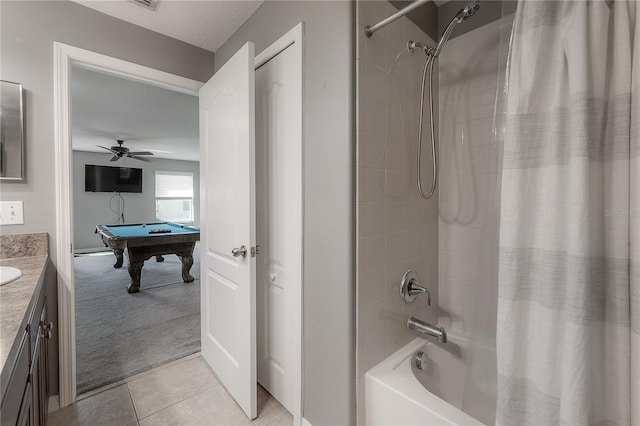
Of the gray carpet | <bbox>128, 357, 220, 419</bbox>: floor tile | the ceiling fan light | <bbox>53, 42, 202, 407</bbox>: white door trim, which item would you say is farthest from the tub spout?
the ceiling fan light

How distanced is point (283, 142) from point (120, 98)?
3.01m

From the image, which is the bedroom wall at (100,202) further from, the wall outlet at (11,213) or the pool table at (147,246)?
the wall outlet at (11,213)

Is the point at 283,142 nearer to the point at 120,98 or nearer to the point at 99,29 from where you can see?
the point at 99,29

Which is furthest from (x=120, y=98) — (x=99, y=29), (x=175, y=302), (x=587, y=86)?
(x=587, y=86)

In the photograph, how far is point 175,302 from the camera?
3387mm

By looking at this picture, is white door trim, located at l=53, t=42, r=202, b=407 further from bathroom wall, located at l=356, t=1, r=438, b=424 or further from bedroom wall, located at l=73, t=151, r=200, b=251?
bedroom wall, located at l=73, t=151, r=200, b=251

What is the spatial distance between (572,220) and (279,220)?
1291mm

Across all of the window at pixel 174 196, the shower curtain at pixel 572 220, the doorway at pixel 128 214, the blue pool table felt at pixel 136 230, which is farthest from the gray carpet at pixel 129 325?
the window at pixel 174 196

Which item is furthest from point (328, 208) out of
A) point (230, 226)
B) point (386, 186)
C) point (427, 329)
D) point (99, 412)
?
point (99, 412)

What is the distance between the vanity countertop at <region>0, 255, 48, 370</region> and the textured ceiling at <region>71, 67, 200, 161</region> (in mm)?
1909

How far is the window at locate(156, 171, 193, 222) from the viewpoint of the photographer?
7645 mm

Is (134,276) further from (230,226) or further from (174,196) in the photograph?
(174,196)

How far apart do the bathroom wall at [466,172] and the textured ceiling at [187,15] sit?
1.30 m

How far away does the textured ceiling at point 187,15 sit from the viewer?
5.54 ft
